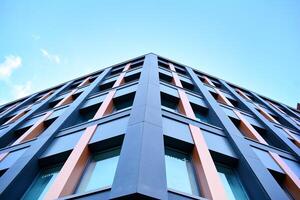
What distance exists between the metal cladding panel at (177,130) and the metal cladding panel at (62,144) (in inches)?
134

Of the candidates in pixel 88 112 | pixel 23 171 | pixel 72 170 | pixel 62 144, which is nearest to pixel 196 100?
pixel 88 112

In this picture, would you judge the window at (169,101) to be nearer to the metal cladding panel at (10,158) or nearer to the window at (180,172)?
A: the window at (180,172)

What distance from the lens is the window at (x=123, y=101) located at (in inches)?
461

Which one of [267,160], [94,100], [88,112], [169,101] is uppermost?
[94,100]

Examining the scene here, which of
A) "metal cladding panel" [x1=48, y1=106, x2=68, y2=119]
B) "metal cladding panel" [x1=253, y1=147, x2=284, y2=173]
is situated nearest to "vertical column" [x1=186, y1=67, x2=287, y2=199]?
"metal cladding panel" [x1=253, y1=147, x2=284, y2=173]

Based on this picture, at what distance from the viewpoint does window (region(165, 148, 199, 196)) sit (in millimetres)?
6180

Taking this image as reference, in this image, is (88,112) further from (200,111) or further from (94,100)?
(200,111)

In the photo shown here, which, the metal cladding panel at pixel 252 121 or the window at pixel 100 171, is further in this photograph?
the metal cladding panel at pixel 252 121

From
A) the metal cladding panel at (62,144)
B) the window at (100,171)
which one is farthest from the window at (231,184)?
the metal cladding panel at (62,144)

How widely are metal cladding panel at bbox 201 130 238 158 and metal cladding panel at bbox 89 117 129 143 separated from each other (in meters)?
3.14

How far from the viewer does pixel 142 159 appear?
5.29 metres

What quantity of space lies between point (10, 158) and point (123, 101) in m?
5.57

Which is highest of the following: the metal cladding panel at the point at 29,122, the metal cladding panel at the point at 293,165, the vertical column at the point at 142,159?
the metal cladding panel at the point at 29,122

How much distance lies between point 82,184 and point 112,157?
4.29 ft
